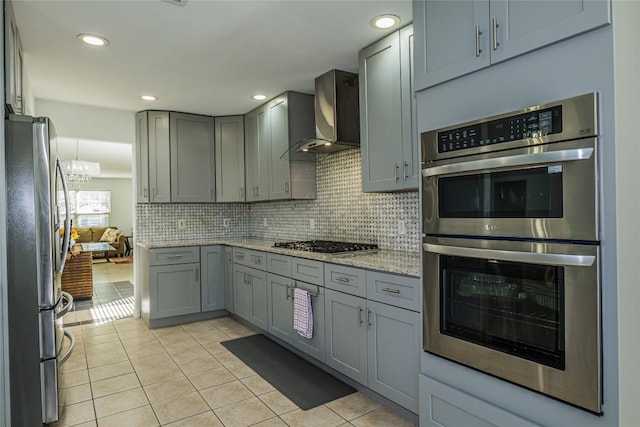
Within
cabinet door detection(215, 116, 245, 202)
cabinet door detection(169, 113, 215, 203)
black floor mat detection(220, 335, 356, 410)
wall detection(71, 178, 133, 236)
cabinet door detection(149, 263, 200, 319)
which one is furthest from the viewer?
wall detection(71, 178, 133, 236)

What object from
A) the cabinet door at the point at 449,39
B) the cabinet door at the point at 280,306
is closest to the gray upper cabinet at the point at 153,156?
the cabinet door at the point at 280,306

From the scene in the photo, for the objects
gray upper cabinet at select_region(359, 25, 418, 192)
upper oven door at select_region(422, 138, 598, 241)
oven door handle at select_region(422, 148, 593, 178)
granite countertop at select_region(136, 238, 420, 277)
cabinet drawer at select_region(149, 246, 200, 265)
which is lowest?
cabinet drawer at select_region(149, 246, 200, 265)

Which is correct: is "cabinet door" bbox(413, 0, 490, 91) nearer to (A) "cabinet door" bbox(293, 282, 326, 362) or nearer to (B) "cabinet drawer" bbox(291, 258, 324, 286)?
(B) "cabinet drawer" bbox(291, 258, 324, 286)

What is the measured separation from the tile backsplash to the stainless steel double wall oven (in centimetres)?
101

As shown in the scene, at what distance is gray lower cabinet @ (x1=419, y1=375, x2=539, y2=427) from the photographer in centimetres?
151

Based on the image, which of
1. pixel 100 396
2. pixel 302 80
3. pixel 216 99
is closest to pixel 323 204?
pixel 302 80

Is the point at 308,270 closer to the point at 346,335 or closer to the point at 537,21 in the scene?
the point at 346,335

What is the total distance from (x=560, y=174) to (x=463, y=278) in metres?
0.58

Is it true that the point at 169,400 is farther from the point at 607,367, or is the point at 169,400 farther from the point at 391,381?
the point at 607,367

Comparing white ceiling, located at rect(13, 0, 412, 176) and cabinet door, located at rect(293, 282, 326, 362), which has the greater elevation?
white ceiling, located at rect(13, 0, 412, 176)

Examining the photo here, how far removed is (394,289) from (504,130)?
3.57 ft

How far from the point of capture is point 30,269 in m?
2.11

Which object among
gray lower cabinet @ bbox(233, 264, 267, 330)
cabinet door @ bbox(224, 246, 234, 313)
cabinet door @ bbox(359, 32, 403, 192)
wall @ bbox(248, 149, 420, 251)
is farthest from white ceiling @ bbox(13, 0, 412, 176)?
gray lower cabinet @ bbox(233, 264, 267, 330)

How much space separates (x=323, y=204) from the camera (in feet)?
12.9
